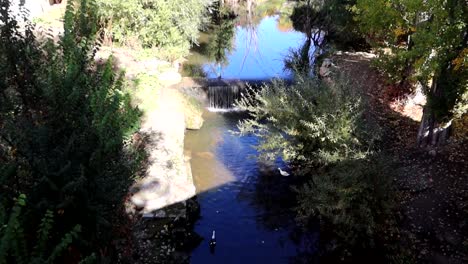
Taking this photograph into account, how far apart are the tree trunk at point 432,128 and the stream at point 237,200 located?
4.86 m

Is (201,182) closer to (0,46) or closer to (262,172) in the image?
(262,172)

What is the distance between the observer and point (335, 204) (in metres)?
11.0

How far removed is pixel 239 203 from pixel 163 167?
9.20 feet

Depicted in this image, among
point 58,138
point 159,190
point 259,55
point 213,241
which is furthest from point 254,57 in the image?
point 58,138

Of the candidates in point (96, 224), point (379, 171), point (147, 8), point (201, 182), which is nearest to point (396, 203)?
point (379, 171)

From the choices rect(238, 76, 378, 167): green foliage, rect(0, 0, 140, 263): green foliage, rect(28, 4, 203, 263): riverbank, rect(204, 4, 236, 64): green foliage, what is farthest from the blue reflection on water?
rect(0, 0, 140, 263): green foliage

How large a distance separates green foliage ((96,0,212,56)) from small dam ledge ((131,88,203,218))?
3937 mm

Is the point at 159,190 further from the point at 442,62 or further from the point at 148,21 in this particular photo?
the point at 148,21

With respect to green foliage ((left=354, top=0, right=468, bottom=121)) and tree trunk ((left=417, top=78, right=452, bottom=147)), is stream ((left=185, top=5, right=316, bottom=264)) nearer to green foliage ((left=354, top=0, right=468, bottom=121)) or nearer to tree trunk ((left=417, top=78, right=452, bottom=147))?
tree trunk ((left=417, top=78, right=452, bottom=147))

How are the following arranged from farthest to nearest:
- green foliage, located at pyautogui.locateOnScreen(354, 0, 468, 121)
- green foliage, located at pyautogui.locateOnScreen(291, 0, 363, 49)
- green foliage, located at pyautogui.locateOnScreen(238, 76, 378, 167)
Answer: green foliage, located at pyautogui.locateOnScreen(291, 0, 363, 49) → green foliage, located at pyautogui.locateOnScreen(238, 76, 378, 167) → green foliage, located at pyautogui.locateOnScreen(354, 0, 468, 121)

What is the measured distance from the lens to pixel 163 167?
525 inches

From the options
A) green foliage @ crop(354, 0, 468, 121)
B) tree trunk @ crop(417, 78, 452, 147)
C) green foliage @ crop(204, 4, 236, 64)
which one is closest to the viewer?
green foliage @ crop(354, 0, 468, 121)

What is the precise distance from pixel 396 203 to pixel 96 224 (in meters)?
8.52

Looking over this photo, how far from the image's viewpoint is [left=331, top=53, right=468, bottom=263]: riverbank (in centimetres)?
1036
